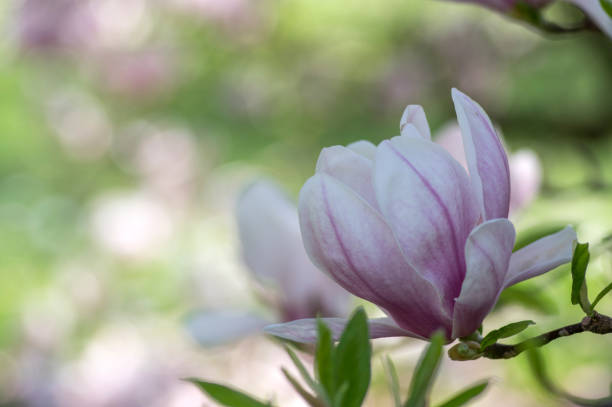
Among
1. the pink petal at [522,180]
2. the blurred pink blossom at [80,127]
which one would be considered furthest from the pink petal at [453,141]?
the blurred pink blossom at [80,127]

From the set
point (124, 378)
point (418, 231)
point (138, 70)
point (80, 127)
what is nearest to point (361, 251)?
point (418, 231)

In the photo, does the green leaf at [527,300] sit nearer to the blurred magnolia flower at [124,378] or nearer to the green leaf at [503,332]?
the green leaf at [503,332]

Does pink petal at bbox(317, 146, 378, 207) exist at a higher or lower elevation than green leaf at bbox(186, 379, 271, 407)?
higher

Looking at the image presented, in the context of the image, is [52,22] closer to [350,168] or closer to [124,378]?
[124,378]

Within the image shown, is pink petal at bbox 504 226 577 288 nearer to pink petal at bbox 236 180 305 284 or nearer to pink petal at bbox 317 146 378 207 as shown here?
pink petal at bbox 317 146 378 207

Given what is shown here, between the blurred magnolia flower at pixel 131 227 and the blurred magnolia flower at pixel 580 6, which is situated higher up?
the blurred magnolia flower at pixel 131 227

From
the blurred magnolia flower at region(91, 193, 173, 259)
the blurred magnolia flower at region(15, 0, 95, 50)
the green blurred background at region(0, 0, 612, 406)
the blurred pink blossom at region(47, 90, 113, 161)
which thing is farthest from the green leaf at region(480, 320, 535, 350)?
the blurred pink blossom at region(47, 90, 113, 161)
